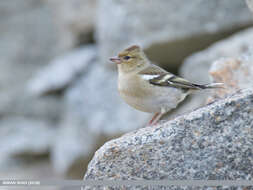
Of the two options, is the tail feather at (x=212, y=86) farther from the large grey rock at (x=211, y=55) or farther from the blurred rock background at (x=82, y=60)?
the large grey rock at (x=211, y=55)

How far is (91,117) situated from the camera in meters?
10.1

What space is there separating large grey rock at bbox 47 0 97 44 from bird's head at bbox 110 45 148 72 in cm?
668

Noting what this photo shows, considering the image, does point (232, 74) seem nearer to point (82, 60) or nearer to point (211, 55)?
point (211, 55)

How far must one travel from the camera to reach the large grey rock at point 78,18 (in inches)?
482

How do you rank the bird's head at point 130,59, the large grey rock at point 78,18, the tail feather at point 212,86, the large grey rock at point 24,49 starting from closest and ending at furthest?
the tail feather at point 212,86
the bird's head at point 130,59
the large grey rock at point 78,18
the large grey rock at point 24,49

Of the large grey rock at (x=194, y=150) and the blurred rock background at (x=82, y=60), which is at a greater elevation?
the large grey rock at (x=194, y=150)

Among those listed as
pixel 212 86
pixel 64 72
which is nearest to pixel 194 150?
pixel 212 86

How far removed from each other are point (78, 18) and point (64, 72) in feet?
5.48

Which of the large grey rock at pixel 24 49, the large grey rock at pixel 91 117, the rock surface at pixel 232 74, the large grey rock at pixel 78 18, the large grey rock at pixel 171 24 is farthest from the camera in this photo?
the large grey rock at pixel 24 49

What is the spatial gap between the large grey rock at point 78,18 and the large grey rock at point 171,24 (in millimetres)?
2577

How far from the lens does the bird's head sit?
5.70 metres

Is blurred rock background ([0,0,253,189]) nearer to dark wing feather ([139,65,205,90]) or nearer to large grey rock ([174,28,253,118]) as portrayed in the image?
large grey rock ([174,28,253,118])

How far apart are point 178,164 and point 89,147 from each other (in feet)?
22.6

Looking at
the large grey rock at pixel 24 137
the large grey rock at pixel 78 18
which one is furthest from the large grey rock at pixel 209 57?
the large grey rock at pixel 24 137
